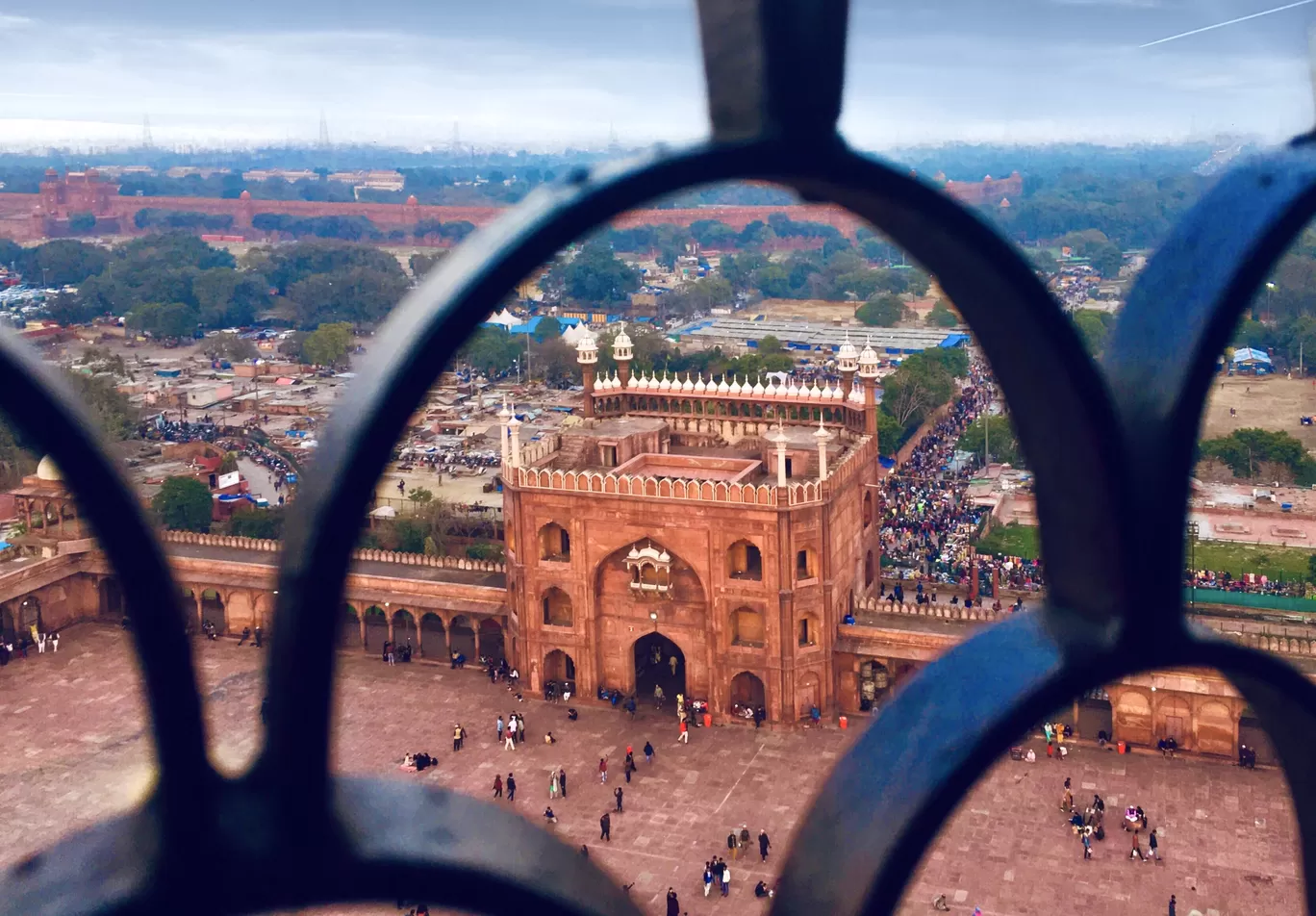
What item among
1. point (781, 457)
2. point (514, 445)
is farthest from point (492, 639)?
point (781, 457)

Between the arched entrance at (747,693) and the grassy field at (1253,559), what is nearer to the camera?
the arched entrance at (747,693)

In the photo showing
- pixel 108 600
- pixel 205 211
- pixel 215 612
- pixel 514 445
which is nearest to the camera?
pixel 514 445

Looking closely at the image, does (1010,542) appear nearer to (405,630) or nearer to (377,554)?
(405,630)

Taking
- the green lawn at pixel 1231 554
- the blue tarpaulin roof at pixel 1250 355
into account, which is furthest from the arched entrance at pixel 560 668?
the blue tarpaulin roof at pixel 1250 355

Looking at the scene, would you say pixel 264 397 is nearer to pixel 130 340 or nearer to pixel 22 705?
pixel 130 340

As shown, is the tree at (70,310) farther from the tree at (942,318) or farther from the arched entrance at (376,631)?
the arched entrance at (376,631)

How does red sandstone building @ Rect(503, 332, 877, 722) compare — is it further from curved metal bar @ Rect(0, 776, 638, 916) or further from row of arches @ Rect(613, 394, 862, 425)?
curved metal bar @ Rect(0, 776, 638, 916)
